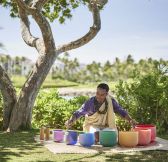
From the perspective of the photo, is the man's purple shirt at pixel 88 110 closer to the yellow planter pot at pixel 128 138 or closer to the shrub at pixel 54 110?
the yellow planter pot at pixel 128 138

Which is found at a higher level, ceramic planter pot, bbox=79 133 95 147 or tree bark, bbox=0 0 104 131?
tree bark, bbox=0 0 104 131

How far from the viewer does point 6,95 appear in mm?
11180

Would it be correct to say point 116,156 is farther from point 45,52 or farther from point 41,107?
point 41,107

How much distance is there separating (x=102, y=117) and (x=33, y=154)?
72.0 inches

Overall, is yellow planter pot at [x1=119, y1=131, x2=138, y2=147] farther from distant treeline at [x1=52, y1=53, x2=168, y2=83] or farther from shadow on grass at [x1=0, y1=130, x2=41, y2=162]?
distant treeline at [x1=52, y1=53, x2=168, y2=83]

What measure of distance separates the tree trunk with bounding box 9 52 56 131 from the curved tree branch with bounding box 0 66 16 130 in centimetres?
21

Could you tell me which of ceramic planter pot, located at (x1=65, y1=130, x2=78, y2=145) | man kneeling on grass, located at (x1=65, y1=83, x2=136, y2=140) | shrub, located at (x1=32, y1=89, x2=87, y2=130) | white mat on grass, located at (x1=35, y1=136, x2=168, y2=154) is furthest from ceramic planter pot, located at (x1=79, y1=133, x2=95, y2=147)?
shrub, located at (x1=32, y1=89, x2=87, y2=130)

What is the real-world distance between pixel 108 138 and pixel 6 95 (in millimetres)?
3913

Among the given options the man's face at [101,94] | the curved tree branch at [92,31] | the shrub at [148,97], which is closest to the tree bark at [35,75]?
the curved tree branch at [92,31]

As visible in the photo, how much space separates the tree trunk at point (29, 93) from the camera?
432 inches

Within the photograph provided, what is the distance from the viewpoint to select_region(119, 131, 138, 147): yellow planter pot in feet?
27.1

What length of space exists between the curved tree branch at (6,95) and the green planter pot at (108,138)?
366 centimetres

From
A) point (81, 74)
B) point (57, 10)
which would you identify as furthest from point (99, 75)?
point (57, 10)

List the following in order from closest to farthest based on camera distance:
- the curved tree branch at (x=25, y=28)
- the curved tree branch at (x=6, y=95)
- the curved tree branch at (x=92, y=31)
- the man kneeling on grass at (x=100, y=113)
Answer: the man kneeling on grass at (x=100, y=113) → the curved tree branch at (x=92, y=31) → the curved tree branch at (x=6, y=95) → the curved tree branch at (x=25, y=28)
